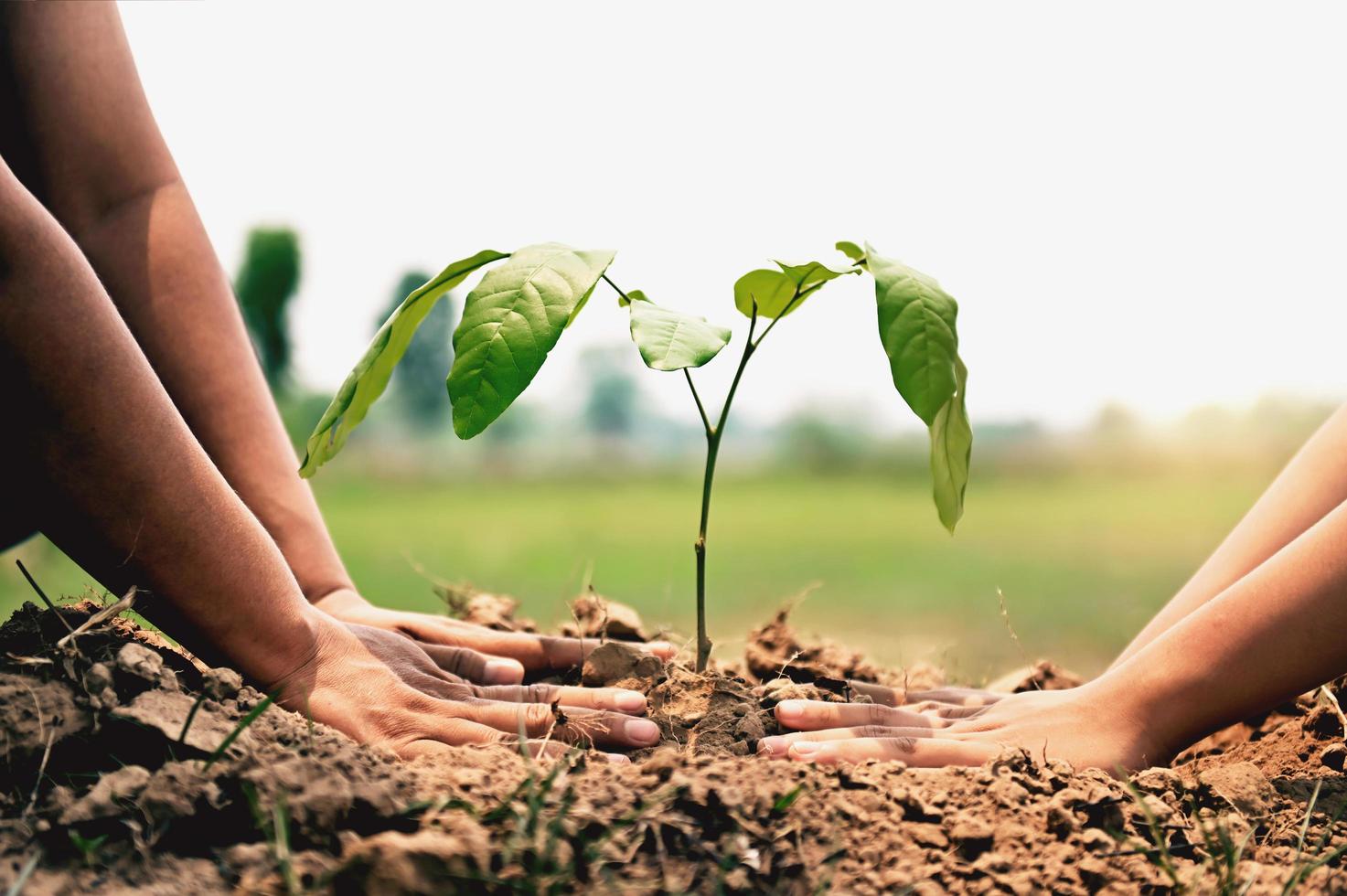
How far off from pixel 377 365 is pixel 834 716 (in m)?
0.94

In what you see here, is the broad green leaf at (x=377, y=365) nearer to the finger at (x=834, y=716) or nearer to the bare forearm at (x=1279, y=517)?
the finger at (x=834, y=716)

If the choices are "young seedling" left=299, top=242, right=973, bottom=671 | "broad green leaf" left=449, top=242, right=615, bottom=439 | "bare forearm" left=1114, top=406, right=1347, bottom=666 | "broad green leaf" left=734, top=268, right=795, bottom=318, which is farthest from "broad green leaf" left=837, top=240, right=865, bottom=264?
"bare forearm" left=1114, top=406, right=1347, bottom=666

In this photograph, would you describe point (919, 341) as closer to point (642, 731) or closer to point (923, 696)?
point (642, 731)

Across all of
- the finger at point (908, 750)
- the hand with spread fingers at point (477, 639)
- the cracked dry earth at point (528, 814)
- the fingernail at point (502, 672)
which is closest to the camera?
the cracked dry earth at point (528, 814)

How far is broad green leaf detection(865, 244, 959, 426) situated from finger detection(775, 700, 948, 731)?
547 millimetres

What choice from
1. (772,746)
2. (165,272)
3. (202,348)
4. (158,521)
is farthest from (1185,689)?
(165,272)

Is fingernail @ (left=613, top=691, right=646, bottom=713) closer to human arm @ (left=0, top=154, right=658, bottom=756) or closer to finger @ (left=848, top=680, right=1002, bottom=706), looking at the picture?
human arm @ (left=0, top=154, right=658, bottom=756)

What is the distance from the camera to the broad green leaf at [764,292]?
147 centimetres

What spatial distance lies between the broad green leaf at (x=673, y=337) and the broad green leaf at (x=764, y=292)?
0.19 metres

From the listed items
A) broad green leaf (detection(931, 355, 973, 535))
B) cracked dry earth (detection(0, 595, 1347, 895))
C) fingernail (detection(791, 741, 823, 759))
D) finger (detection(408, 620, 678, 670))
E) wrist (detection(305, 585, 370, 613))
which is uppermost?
broad green leaf (detection(931, 355, 973, 535))

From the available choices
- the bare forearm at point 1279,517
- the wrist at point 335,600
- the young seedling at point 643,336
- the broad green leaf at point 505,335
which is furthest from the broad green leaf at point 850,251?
the wrist at point 335,600

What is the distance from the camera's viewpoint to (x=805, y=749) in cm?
138

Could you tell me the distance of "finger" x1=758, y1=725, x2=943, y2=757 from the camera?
1.40 metres

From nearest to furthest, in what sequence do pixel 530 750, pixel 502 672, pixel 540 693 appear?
pixel 530 750, pixel 540 693, pixel 502 672
